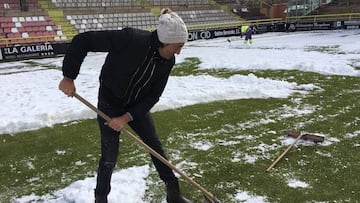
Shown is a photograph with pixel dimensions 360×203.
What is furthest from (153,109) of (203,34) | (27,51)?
(203,34)

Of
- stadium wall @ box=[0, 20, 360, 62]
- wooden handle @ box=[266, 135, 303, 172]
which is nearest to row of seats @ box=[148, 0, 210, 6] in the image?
stadium wall @ box=[0, 20, 360, 62]

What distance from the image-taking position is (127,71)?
290 centimetres

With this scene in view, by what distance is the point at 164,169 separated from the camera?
11.7ft

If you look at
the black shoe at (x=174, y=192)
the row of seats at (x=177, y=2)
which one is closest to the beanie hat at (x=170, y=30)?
the black shoe at (x=174, y=192)

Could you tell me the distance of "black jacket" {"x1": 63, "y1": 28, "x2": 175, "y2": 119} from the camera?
9.20 ft

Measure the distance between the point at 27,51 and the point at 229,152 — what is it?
16.9m

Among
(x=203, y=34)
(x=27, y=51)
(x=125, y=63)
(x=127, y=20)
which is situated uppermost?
(x=127, y=20)

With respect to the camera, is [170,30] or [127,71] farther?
[127,71]

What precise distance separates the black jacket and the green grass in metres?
1.30

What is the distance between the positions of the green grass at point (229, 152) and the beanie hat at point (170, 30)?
1819mm

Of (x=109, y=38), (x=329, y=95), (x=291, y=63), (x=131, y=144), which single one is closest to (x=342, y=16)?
(x=291, y=63)

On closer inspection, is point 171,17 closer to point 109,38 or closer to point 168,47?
point 168,47

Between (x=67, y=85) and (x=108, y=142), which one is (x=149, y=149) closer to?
(x=108, y=142)

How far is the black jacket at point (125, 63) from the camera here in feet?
9.20
